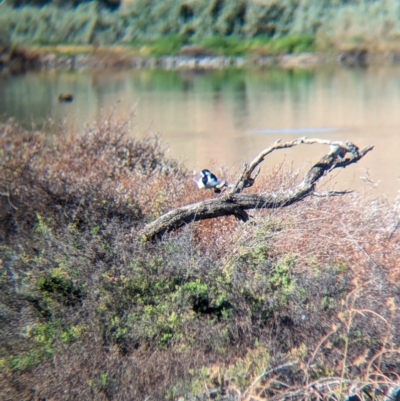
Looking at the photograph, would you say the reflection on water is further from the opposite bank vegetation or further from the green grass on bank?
the green grass on bank

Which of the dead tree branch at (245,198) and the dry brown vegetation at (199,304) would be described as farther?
the dead tree branch at (245,198)

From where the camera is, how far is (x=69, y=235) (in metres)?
4.86

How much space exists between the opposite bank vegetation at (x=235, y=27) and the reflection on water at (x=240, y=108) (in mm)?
5118

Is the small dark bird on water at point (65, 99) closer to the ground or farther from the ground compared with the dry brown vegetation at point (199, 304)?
closer to the ground

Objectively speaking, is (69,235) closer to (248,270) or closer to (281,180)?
(248,270)

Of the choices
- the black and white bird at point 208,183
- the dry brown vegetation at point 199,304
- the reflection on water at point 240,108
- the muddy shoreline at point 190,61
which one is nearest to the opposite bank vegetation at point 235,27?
the muddy shoreline at point 190,61

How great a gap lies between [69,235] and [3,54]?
28117 mm

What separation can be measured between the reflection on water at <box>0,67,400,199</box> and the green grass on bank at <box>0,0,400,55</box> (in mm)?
6667

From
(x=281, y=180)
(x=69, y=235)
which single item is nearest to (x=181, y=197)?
(x=281, y=180)

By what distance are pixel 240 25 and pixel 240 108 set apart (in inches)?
1058

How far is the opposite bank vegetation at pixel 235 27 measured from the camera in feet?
132

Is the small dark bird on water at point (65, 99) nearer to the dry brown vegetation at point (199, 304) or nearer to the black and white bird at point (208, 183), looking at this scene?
the dry brown vegetation at point (199, 304)

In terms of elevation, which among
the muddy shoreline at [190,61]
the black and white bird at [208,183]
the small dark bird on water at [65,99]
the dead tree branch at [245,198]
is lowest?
the muddy shoreline at [190,61]

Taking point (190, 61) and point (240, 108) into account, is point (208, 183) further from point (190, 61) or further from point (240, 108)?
point (190, 61)
